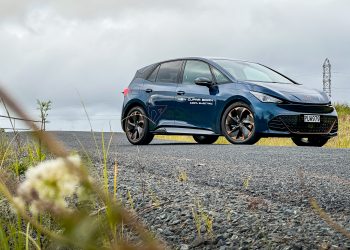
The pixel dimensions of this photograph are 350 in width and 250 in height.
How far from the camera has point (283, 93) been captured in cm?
995

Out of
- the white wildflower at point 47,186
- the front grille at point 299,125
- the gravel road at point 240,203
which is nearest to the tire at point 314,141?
the front grille at point 299,125

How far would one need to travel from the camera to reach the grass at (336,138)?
14312 millimetres

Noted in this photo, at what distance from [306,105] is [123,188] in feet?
A: 21.1

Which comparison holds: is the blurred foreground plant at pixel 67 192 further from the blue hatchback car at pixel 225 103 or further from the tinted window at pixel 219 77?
the tinted window at pixel 219 77

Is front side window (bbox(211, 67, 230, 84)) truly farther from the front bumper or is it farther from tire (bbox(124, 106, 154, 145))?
tire (bbox(124, 106, 154, 145))

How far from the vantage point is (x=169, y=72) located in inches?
457

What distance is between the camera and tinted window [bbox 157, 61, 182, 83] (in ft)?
37.5

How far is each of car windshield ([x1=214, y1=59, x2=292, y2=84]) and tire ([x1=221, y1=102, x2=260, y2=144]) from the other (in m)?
0.63

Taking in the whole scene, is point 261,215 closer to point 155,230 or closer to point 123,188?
point 155,230

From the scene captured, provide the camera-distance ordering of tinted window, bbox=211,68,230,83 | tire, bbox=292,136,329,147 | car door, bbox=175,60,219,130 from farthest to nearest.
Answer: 1. tire, bbox=292,136,329,147
2. tinted window, bbox=211,68,230,83
3. car door, bbox=175,60,219,130

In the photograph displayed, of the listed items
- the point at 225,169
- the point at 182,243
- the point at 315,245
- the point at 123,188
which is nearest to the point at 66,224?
the point at 315,245

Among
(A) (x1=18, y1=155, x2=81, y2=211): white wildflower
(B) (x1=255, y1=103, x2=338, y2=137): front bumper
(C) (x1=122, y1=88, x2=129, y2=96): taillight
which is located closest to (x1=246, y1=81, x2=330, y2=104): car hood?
(B) (x1=255, y1=103, x2=338, y2=137): front bumper

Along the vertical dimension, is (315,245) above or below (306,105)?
below

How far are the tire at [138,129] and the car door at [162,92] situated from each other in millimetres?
143
